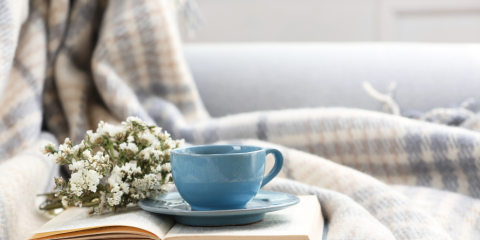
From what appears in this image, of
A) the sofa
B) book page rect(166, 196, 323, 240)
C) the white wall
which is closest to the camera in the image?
book page rect(166, 196, 323, 240)

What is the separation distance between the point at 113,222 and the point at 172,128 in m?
0.43

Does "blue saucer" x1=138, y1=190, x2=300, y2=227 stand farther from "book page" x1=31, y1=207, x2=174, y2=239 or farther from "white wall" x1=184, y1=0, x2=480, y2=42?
"white wall" x1=184, y1=0, x2=480, y2=42

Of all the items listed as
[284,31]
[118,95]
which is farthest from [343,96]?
[284,31]

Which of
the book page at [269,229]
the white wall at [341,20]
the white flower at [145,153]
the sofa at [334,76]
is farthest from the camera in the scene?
the white wall at [341,20]

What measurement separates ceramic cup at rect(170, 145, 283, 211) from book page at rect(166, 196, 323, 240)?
0.9 inches

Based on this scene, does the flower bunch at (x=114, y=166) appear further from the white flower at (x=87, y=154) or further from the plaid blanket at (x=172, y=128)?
the plaid blanket at (x=172, y=128)

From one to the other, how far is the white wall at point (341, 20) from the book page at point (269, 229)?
5.50 feet

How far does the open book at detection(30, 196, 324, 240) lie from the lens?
35 centimetres

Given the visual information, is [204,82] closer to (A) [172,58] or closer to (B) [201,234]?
(A) [172,58]

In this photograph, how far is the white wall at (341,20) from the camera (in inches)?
73.2

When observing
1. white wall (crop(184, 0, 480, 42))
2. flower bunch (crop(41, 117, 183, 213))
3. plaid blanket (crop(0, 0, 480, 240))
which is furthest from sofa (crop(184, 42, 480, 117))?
white wall (crop(184, 0, 480, 42))

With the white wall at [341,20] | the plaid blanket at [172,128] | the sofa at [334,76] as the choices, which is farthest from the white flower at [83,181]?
the white wall at [341,20]

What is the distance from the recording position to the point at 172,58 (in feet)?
2.86

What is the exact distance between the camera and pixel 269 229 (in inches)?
14.2
